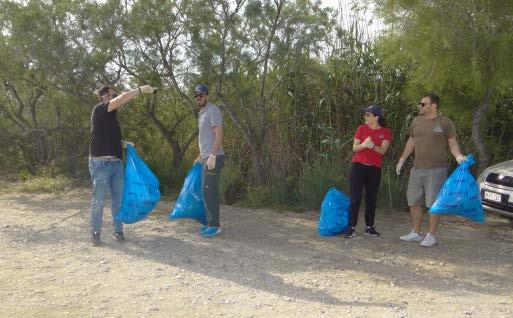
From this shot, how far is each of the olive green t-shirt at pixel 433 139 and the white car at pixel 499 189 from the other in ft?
3.90

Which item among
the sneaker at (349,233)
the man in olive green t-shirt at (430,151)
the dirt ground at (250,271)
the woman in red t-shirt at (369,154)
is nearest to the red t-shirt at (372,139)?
the woman in red t-shirt at (369,154)

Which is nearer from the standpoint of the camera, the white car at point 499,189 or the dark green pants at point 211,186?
the dark green pants at point 211,186

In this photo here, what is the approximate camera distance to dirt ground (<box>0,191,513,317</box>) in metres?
4.31

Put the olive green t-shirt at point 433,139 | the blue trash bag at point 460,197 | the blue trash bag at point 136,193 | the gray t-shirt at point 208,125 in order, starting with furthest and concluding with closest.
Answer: the gray t-shirt at point 208,125
the blue trash bag at point 136,193
the olive green t-shirt at point 433,139
the blue trash bag at point 460,197

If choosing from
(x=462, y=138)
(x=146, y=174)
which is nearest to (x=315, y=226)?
(x=146, y=174)

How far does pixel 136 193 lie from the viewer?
6309mm

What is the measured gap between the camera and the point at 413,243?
635cm

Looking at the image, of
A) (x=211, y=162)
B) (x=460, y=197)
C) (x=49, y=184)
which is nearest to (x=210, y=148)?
(x=211, y=162)

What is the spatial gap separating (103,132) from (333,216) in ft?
9.43

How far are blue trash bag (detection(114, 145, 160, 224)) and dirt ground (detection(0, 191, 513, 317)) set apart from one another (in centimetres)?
35

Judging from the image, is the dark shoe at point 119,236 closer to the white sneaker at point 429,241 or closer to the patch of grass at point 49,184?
the white sneaker at point 429,241

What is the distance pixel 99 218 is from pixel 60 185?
4376 mm

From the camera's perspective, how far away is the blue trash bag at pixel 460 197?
569cm

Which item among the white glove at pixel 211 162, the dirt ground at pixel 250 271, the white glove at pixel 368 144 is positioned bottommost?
the dirt ground at pixel 250 271
